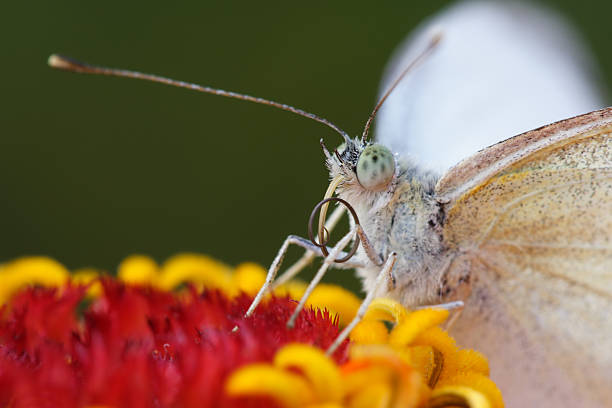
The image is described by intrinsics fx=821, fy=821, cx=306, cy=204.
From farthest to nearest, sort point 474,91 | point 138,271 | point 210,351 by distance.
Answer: point 474,91, point 138,271, point 210,351

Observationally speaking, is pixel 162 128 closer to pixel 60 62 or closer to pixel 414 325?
pixel 60 62

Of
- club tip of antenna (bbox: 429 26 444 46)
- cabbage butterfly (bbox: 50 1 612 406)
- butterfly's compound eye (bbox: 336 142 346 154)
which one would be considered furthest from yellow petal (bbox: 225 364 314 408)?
club tip of antenna (bbox: 429 26 444 46)

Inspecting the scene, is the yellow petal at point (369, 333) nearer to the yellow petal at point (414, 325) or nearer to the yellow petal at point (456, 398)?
the yellow petal at point (414, 325)

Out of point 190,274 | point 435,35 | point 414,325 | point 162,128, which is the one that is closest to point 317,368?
point 414,325

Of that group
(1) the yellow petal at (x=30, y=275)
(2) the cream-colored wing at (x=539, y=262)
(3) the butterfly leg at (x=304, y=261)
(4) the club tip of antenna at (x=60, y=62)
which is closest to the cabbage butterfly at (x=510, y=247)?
(2) the cream-colored wing at (x=539, y=262)

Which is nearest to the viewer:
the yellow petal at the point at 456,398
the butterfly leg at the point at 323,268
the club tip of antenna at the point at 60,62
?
the yellow petal at the point at 456,398

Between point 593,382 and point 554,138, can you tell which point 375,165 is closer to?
point 554,138
